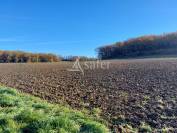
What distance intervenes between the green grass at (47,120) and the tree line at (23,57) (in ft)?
134

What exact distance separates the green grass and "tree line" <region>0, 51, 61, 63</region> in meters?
40.7

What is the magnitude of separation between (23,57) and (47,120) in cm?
4327

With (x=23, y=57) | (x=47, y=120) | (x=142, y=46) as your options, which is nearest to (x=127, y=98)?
(x=47, y=120)

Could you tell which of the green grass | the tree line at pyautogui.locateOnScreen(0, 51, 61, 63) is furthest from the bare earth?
the tree line at pyautogui.locateOnScreen(0, 51, 61, 63)

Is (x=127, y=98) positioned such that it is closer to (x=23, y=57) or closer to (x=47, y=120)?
(x=47, y=120)

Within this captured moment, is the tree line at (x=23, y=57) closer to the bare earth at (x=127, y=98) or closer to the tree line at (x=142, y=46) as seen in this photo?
the tree line at (x=142, y=46)

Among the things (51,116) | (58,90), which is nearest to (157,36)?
(58,90)

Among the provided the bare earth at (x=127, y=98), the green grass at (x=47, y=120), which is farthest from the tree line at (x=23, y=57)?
the green grass at (x=47, y=120)

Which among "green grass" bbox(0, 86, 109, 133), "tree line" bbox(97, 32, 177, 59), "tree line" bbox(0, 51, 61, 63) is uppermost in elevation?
"tree line" bbox(97, 32, 177, 59)

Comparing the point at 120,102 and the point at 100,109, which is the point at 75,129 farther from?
the point at 120,102

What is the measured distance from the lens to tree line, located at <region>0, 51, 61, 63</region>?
1845 inches

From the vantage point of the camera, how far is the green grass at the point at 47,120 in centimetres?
546

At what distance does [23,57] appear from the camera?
47.7 meters

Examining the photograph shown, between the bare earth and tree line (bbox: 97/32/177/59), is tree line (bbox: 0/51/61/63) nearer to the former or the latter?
tree line (bbox: 97/32/177/59)
